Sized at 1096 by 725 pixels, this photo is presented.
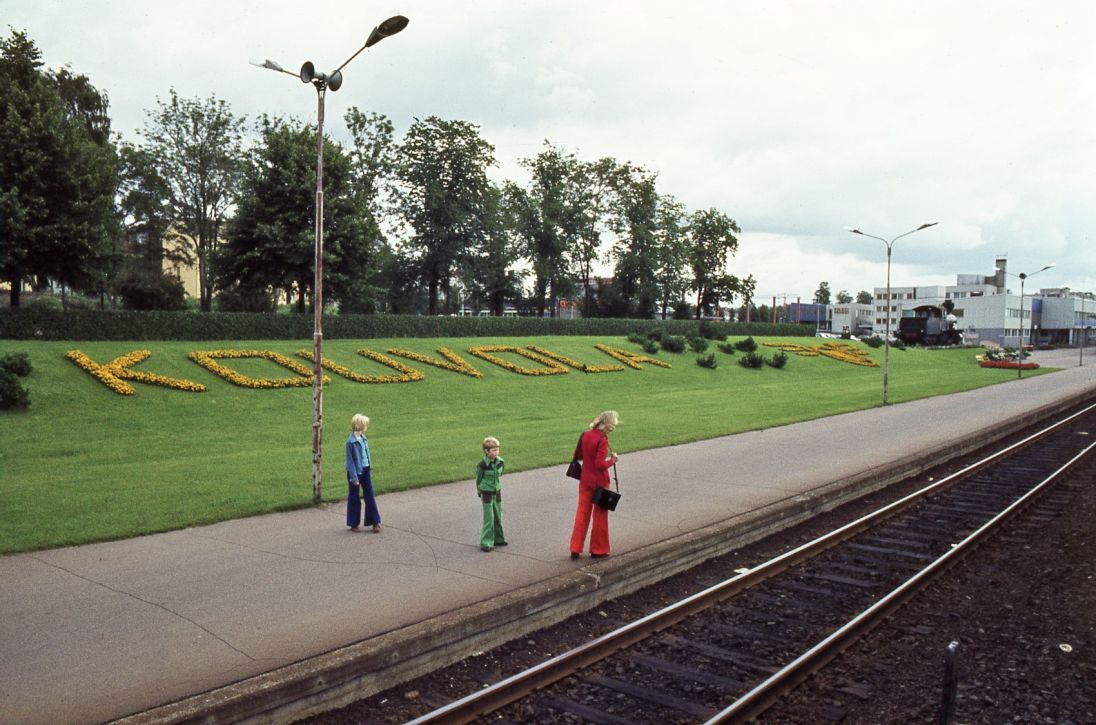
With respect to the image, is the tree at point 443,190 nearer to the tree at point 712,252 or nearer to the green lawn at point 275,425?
the green lawn at point 275,425

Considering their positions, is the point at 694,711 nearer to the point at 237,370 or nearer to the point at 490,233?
the point at 237,370

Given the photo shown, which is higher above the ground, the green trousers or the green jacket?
the green jacket

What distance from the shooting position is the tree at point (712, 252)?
85.2 meters

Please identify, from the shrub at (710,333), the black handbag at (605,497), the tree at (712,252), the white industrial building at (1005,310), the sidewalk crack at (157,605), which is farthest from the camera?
the white industrial building at (1005,310)

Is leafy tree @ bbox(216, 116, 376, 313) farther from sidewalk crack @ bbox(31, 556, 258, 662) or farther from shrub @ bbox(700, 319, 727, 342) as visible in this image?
sidewalk crack @ bbox(31, 556, 258, 662)

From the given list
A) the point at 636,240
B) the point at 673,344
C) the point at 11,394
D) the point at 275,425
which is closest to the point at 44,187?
the point at 11,394

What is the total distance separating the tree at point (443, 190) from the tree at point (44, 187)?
76.8 feet

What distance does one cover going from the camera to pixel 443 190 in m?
55.8

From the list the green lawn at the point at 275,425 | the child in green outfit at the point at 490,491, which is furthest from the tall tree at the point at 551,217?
the child in green outfit at the point at 490,491

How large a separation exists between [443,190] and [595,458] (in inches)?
1926

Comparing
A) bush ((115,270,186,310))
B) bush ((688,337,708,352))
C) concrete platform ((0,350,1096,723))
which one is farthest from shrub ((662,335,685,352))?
concrete platform ((0,350,1096,723))

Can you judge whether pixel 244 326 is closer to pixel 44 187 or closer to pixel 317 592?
pixel 44 187

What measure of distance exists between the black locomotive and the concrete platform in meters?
69.1

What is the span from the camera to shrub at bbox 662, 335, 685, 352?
4837 centimetres
